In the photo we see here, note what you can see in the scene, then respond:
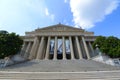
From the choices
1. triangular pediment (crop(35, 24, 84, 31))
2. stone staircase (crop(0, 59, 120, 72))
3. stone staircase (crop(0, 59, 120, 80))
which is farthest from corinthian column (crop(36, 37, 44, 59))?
stone staircase (crop(0, 59, 120, 80))

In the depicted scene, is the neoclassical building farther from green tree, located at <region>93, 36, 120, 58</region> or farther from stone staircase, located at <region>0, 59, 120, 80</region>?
stone staircase, located at <region>0, 59, 120, 80</region>

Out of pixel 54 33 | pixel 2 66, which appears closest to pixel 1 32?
pixel 2 66

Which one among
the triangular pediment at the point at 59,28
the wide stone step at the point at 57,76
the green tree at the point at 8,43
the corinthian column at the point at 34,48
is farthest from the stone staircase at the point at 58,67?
the triangular pediment at the point at 59,28

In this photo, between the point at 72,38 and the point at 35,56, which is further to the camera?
the point at 72,38

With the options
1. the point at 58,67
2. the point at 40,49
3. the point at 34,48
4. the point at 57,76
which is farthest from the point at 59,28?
the point at 57,76

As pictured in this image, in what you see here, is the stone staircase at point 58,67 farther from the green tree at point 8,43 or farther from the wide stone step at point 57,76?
the wide stone step at point 57,76

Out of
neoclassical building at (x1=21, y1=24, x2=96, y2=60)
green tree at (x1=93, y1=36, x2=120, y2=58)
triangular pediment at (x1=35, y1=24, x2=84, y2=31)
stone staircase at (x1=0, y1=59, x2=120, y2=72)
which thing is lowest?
stone staircase at (x1=0, y1=59, x2=120, y2=72)

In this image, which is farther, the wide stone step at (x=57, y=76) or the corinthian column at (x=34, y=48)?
the corinthian column at (x=34, y=48)

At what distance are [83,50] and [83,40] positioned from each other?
3111 mm

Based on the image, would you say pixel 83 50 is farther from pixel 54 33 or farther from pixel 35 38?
pixel 35 38

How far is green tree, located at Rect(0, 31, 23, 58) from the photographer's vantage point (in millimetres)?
37497

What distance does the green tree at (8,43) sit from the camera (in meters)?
37.5

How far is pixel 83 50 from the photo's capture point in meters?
57.3

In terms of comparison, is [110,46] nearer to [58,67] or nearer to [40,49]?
[58,67]
